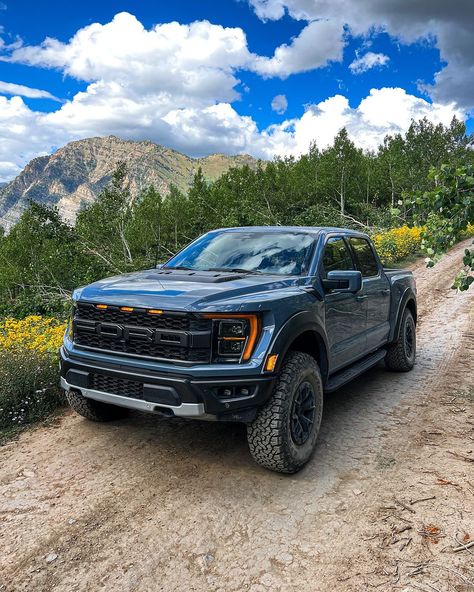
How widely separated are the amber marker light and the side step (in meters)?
1.03

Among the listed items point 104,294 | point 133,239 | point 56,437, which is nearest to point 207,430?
point 56,437

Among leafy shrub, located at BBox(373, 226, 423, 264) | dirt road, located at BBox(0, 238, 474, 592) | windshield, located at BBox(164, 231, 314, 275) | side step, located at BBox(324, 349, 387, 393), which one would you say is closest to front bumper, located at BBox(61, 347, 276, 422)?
dirt road, located at BBox(0, 238, 474, 592)

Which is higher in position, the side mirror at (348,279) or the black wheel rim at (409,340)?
the side mirror at (348,279)

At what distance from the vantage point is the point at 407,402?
5.16 metres

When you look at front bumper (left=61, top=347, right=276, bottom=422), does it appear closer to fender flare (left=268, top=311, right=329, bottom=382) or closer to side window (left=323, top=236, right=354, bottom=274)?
fender flare (left=268, top=311, right=329, bottom=382)

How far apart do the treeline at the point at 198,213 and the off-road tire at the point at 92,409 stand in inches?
122

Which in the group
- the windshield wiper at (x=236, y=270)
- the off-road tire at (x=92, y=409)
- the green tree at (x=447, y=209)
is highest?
the green tree at (x=447, y=209)

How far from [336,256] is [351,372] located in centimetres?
115

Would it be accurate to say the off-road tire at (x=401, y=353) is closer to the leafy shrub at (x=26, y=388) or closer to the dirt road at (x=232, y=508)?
the dirt road at (x=232, y=508)

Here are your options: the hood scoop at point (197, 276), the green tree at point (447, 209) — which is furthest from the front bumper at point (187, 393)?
the green tree at point (447, 209)

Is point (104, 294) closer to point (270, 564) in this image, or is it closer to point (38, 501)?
point (38, 501)

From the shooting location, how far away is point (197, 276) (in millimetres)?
3889

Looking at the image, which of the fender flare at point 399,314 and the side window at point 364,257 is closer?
the side window at point 364,257

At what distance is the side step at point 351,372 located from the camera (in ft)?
13.7
